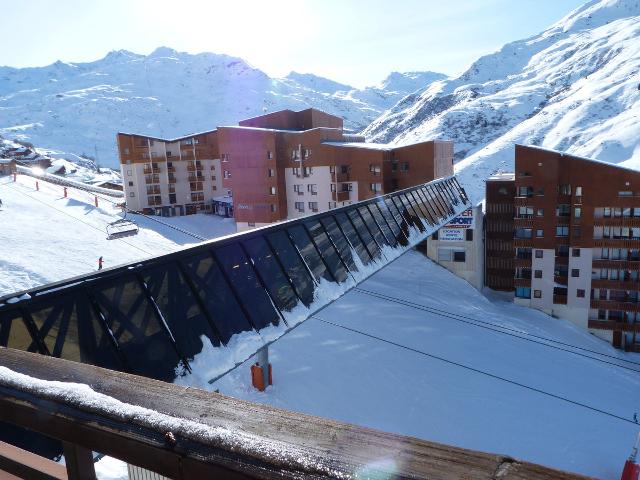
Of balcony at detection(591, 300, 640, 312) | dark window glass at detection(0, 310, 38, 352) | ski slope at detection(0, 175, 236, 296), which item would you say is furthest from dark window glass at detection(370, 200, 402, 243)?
balcony at detection(591, 300, 640, 312)

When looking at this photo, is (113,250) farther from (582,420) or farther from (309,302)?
(582,420)

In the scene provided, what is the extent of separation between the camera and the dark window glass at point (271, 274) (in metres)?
10.0

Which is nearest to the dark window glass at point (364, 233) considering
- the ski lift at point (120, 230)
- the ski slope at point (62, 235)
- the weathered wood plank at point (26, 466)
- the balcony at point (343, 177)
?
the ski slope at point (62, 235)

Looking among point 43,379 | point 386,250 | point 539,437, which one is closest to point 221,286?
point 43,379

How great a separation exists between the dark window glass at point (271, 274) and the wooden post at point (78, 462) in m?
8.38

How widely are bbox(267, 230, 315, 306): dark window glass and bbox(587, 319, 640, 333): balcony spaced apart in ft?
120

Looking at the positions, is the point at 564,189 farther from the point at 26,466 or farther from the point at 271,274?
the point at 26,466

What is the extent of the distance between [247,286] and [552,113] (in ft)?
438

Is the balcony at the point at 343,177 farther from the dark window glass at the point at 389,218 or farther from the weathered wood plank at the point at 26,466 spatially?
the weathered wood plank at the point at 26,466

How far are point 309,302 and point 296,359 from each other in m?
10.1

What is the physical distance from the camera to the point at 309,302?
1086 cm

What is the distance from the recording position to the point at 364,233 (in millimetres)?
15844

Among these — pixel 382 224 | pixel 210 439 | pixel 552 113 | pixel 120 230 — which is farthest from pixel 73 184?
pixel 552 113

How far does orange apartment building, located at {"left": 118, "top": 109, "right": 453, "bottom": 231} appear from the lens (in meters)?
43.9
